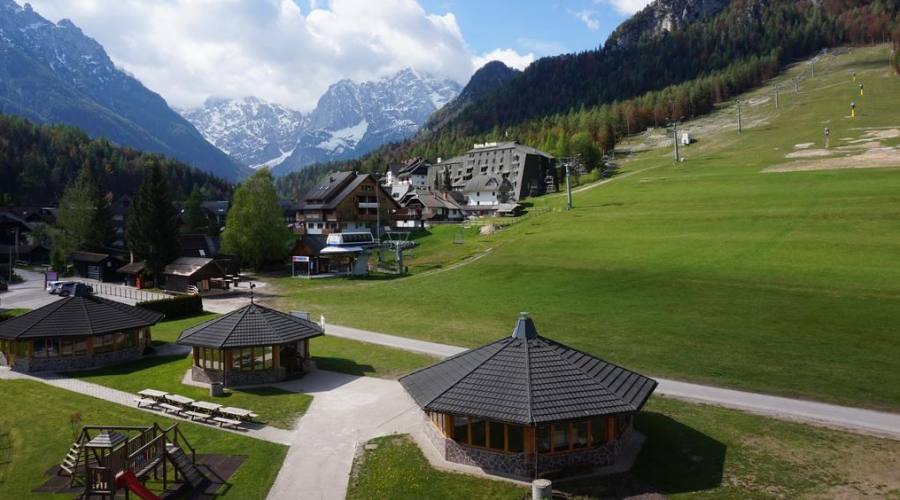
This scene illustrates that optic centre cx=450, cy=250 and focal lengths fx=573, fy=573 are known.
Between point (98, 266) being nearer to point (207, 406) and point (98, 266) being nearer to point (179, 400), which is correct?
point (179, 400)

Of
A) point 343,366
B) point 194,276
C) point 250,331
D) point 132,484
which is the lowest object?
point 343,366

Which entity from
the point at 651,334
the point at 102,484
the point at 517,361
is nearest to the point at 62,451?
the point at 102,484

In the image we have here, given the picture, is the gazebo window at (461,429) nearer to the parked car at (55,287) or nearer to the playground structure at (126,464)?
the playground structure at (126,464)

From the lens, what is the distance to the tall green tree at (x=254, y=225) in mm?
75125

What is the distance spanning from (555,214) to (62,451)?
2852 inches

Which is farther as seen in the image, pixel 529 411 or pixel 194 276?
pixel 194 276

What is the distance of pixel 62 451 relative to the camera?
2314 cm

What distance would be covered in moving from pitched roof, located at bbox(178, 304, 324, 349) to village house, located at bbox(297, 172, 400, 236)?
63.7 m

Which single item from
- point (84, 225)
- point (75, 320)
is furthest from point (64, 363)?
point (84, 225)

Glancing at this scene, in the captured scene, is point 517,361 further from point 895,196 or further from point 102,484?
point 895,196

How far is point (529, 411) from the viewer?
65.9 ft

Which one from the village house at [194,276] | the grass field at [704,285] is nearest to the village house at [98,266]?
the village house at [194,276]

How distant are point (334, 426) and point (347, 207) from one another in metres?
77.3

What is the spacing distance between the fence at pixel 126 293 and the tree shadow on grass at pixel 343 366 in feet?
101
